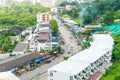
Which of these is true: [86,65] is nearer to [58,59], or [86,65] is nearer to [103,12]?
[58,59]

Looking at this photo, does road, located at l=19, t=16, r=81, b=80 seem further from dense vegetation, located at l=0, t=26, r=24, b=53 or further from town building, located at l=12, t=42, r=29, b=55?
dense vegetation, located at l=0, t=26, r=24, b=53

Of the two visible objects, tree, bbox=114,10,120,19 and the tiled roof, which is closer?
the tiled roof

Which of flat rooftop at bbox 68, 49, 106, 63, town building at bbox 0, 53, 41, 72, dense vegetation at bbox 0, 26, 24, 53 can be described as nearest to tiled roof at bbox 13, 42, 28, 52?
dense vegetation at bbox 0, 26, 24, 53

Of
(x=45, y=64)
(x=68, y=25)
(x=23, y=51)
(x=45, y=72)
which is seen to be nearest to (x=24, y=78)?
(x=45, y=72)

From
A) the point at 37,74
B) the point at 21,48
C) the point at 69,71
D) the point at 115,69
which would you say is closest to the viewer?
the point at 69,71

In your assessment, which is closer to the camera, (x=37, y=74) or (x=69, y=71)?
(x=69, y=71)

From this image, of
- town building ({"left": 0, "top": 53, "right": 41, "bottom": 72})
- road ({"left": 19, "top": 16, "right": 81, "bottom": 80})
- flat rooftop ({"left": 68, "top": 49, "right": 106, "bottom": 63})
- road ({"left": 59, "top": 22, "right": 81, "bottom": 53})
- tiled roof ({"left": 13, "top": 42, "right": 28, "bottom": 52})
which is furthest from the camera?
road ({"left": 59, "top": 22, "right": 81, "bottom": 53})

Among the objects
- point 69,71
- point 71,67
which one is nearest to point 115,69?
point 71,67
